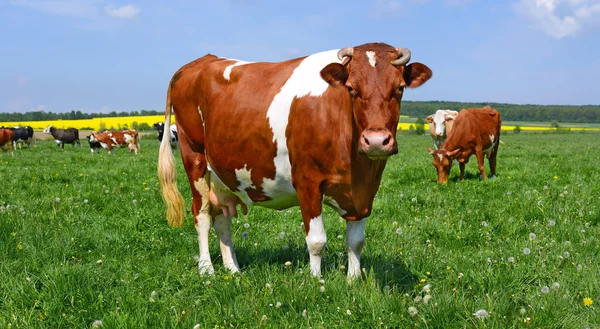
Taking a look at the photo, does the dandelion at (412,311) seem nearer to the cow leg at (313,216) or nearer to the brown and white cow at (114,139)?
the cow leg at (313,216)

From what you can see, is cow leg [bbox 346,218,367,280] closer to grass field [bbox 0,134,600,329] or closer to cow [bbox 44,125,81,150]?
grass field [bbox 0,134,600,329]

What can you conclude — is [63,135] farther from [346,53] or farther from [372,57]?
[372,57]

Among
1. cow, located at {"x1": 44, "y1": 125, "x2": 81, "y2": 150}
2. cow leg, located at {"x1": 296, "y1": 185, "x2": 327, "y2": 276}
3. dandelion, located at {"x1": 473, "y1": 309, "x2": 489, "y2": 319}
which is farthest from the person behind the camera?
cow, located at {"x1": 44, "y1": 125, "x2": 81, "y2": 150}

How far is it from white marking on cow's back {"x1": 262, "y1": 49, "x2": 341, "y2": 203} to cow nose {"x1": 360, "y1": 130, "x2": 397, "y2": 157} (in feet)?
2.92

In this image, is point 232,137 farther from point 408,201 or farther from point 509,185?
point 509,185

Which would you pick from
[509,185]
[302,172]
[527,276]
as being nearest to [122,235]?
[302,172]

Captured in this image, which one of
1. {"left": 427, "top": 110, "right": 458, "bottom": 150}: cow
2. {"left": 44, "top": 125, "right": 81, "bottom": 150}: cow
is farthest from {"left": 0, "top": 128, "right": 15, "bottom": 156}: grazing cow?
{"left": 427, "top": 110, "right": 458, "bottom": 150}: cow

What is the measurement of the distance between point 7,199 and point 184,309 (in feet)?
21.2

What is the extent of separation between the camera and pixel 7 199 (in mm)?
8781

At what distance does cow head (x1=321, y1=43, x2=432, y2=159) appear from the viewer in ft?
11.5

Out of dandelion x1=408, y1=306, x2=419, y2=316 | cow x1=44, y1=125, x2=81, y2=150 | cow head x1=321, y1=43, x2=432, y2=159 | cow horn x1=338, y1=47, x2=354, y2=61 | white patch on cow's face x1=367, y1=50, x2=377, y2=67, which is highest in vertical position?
cow horn x1=338, y1=47, x2=354, y2=61

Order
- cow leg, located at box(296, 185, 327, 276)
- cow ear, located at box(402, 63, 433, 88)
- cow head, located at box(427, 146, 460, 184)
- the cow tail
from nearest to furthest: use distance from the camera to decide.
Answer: cow ear, located at box(402, 63, 433, 88), cow leg, located at box(296, 185, 327, 276), the cow tail, cow head, located at box(427, 146, 460, 184)

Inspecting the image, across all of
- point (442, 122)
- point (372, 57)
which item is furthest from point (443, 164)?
point (372, 57)

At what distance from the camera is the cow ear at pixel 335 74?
384 centimetres
